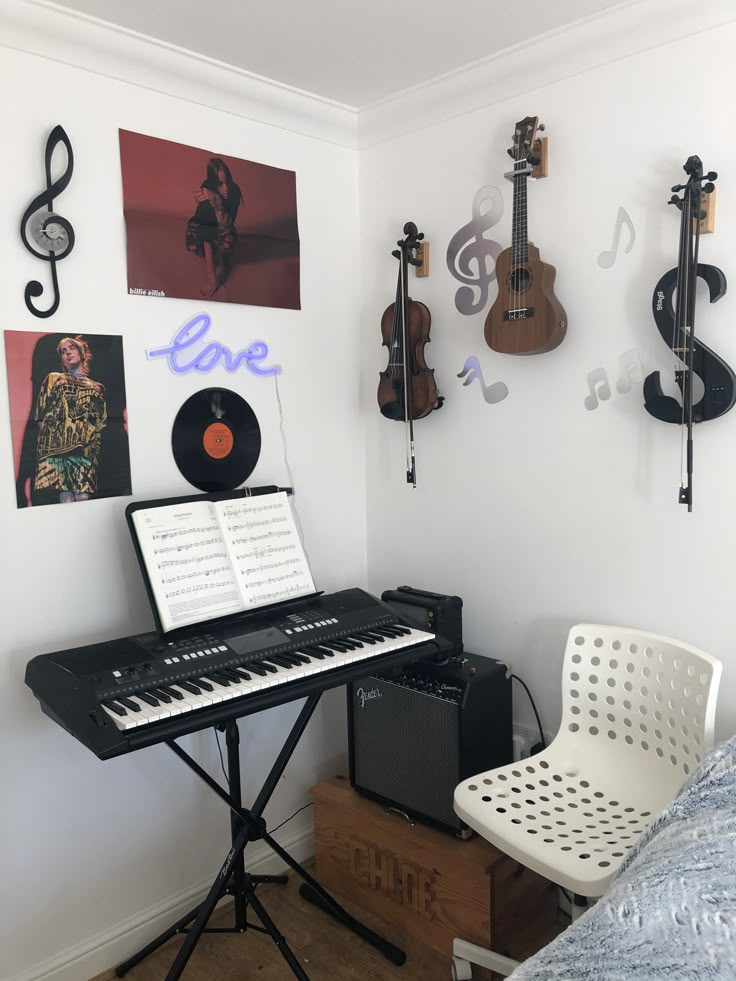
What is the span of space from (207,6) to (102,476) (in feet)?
4.04

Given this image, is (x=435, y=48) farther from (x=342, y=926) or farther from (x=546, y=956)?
(x=342, y=926)

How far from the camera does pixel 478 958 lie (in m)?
2.03

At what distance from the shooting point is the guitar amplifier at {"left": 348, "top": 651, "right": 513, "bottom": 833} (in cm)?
223

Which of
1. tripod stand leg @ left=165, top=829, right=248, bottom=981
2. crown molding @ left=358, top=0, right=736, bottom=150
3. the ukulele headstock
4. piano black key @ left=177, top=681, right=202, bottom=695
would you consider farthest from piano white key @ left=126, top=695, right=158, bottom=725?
crown molding @ left=358, top=0, right=736, bottom=150

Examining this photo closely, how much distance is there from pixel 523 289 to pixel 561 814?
54.5 inches

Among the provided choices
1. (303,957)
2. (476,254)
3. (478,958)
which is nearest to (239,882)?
(303,957)

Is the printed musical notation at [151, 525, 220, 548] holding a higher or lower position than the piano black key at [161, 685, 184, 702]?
higher

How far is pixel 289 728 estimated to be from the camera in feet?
8.95

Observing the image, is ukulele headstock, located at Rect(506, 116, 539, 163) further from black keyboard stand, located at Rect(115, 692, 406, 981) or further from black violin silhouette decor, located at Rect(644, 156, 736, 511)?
black keyboard stand, located at Rect(115, 692, 406, 981)

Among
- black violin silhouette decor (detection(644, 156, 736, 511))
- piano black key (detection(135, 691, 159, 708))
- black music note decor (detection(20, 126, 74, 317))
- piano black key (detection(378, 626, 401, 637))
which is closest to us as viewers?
piano black key (detection(135, 691, 159, 708))

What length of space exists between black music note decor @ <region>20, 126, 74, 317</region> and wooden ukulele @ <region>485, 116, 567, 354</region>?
1195 millimetres

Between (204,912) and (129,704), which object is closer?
(129,704)

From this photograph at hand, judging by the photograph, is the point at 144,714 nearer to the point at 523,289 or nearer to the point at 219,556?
the point at 219,556

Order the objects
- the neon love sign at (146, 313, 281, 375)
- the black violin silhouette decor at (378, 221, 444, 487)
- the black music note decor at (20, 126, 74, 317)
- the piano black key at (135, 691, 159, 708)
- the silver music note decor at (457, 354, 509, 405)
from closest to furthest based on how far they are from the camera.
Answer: the piano black key at (135, 691, 159, 708)
the black music note decor at (20, 126, 74, 317)
the neon love sign at (146, 313, 281, 375)
the silver music note decor at (457, 354, 509, 405)
the black violin silhouette decor at (378, 221, 444, 487)
